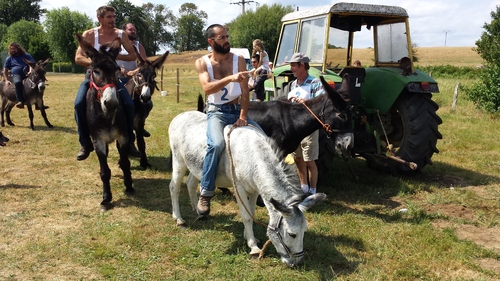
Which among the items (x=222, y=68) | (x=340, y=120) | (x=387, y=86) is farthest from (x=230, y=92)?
(x=387, y=86)

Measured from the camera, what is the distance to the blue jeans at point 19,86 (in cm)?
1073

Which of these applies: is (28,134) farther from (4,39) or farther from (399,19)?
(4,39)

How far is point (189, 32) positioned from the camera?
89.7m

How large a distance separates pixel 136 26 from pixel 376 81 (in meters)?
71.9

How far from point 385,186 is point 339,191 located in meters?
0.78

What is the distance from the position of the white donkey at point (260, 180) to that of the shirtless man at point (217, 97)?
0.42ft

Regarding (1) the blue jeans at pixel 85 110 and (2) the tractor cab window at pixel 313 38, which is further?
(2) the tractor cab window at pixel 313 38

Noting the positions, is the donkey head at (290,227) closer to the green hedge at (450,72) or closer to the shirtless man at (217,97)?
the shirtless man at (217,97)

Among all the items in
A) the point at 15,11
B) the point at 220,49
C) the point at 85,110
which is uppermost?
the point at 15,11

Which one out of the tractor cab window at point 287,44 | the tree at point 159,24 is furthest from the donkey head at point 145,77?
the tree at point 159,24

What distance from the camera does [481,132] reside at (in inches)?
379

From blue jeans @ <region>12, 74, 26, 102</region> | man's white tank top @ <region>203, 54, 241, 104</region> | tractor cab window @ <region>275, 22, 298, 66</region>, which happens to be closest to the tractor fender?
tractor cab window @ <region>275, 22, 298, 66</region>

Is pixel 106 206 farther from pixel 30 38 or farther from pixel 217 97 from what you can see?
pixel 30 38

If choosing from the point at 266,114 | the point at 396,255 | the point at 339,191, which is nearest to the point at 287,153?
the point at 266,114
